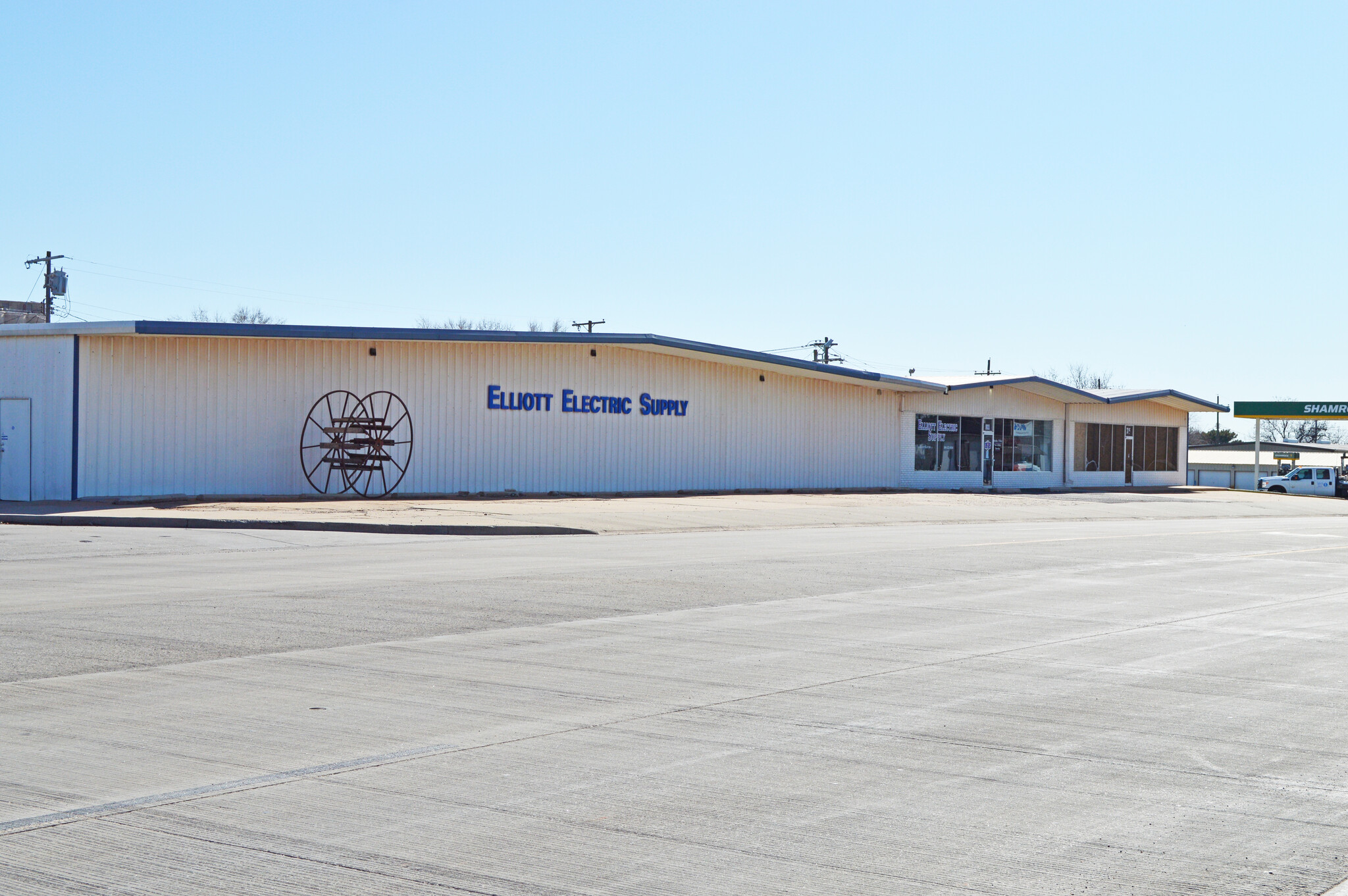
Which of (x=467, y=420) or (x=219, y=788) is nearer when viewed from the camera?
(x=219, y=788)

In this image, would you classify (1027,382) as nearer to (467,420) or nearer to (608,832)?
(467,420)

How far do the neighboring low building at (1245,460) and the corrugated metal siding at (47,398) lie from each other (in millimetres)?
67486

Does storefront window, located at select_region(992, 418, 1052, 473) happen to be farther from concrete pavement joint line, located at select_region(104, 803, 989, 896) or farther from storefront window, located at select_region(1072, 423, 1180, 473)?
concrete pavement joint line, located at select_region(104, 803, 989, 896)

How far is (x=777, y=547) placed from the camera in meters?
20.9

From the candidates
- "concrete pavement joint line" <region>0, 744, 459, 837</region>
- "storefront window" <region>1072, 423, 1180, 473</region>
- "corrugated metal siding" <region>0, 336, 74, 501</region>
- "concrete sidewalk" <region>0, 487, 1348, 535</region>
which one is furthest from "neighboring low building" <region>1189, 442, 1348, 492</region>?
"concrete pavement joint line" <region>0, 744, 459, 837</region>

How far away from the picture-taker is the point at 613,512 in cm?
2898

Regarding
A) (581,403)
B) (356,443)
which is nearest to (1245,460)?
(581,403)

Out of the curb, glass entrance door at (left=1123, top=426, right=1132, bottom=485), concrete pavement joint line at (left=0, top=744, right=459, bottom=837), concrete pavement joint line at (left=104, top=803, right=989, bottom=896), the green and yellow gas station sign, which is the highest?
the green and yellow gas station sign

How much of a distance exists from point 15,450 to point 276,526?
9097 millimetres

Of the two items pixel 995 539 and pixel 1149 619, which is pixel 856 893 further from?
pixel 995 539

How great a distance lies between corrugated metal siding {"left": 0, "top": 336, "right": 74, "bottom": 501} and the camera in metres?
28.5

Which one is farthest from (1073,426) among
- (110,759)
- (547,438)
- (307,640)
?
(110,759)

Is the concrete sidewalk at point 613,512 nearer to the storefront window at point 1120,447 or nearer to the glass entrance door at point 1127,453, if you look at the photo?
the storefront window at point 1120,447

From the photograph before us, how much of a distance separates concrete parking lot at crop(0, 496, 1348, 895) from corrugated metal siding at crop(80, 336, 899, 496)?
14.9 meters
